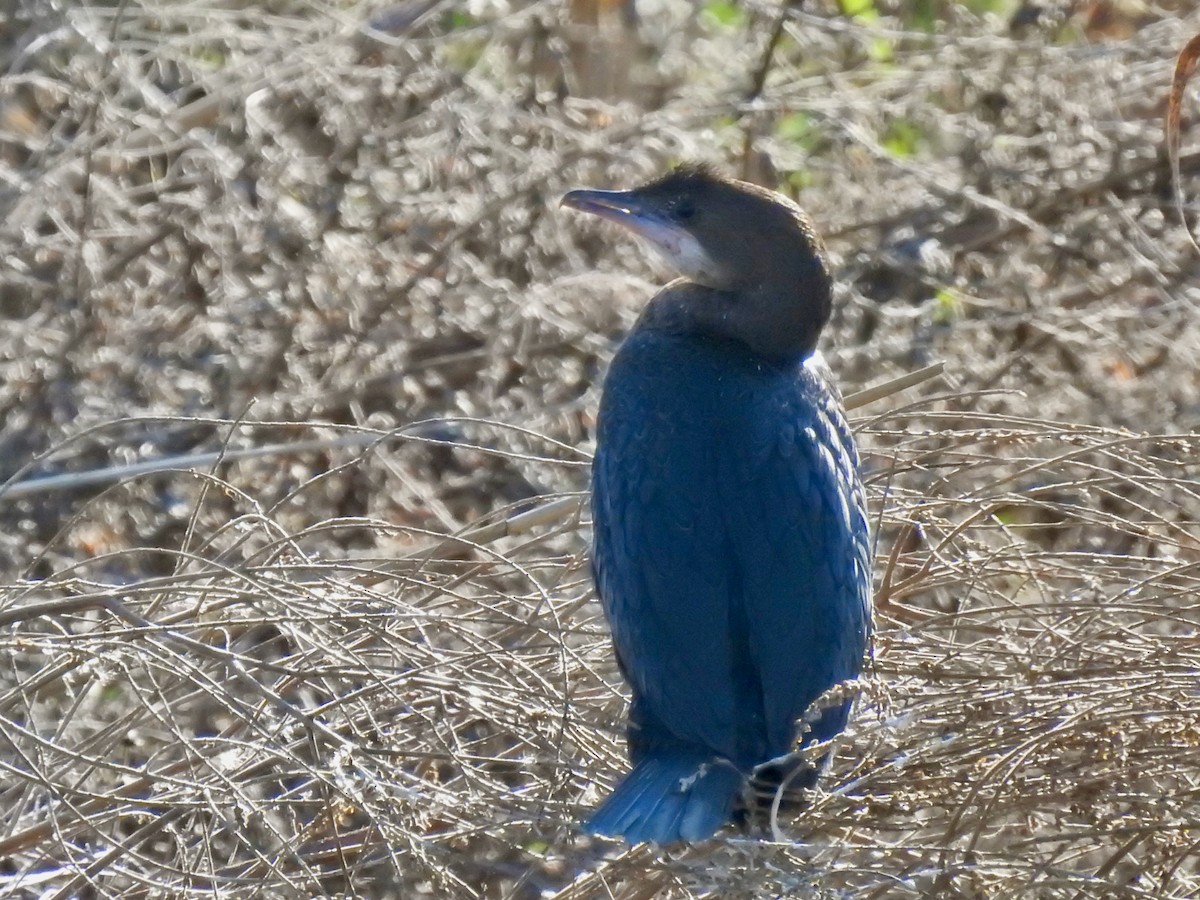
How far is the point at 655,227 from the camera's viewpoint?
347 centimetres

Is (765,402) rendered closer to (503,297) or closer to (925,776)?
(925,776)

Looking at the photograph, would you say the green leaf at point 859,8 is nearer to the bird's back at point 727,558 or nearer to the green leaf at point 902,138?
the green leaf at point 902,138

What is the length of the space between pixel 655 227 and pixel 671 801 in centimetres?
131

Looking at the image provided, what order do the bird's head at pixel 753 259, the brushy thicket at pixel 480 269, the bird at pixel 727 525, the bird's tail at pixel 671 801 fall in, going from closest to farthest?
1. the bird's tail at pixel 671 801
2. the bird at pixel 727 525
3. the bird's head at pixel 753 259
4. the brushy thicket at pixel 480 269

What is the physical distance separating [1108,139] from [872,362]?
1.14 metres

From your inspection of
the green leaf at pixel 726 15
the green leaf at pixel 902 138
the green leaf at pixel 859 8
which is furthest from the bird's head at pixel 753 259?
the green leaf at pixel 726 15

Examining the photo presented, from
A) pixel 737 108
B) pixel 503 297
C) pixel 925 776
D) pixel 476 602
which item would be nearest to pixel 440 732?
pixel 476 602

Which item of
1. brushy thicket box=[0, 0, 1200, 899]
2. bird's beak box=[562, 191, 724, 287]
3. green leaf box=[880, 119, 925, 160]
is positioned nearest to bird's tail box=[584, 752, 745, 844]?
brushy thicket box=[0, 0, 1200, 899]

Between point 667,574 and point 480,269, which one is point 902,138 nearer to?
point 480,269

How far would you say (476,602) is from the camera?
9.28 ft

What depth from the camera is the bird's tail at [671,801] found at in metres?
2.49

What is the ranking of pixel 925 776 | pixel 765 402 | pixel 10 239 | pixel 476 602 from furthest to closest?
pixel 10 239 < pixel 765 402 < pixel 476 602 < pixel 925 776

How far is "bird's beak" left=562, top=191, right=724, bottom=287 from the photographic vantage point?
11.2 feet

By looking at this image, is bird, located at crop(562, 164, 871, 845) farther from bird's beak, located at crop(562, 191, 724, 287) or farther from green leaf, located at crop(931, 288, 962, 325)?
green leaf, located at crop(931, 288, 962, 325)
